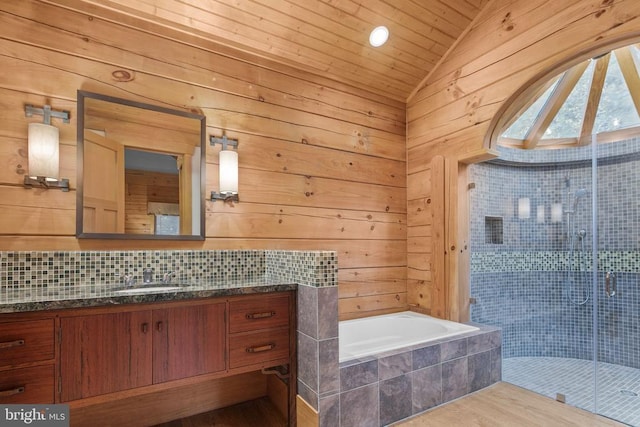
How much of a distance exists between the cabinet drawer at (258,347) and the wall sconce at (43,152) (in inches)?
52.8

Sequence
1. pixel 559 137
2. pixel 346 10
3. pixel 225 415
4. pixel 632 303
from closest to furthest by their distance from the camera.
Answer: pixel 225 415 < pixel 346 10 < pixel 632 303 < pixel 559 137

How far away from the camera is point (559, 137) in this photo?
131 inches

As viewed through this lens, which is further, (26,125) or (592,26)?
(592,26)

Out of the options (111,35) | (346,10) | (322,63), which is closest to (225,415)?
(111,35)

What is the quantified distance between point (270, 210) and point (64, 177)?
4.14 feet

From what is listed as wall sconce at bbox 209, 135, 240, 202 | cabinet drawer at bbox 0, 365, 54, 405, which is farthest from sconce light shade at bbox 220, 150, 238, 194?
cabinet drawer at bbox 0, 365, 54, 405

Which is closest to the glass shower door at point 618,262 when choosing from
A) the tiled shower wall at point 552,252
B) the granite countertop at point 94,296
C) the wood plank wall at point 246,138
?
the tiled shower wall at point 552,252

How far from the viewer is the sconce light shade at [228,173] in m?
2.24

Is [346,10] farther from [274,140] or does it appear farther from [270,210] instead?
[270,210]

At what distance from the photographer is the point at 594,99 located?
9.97 ft

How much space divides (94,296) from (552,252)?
3792 mm

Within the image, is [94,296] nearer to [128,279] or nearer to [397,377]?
[128,279]

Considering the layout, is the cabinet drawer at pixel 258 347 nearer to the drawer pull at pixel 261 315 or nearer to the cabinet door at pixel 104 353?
the drawer pull at pixel 261 315

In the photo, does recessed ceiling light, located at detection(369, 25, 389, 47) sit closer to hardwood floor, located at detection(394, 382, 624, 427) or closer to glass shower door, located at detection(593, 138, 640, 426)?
glass shower door, located at detection(593, 138, 640, 426)
